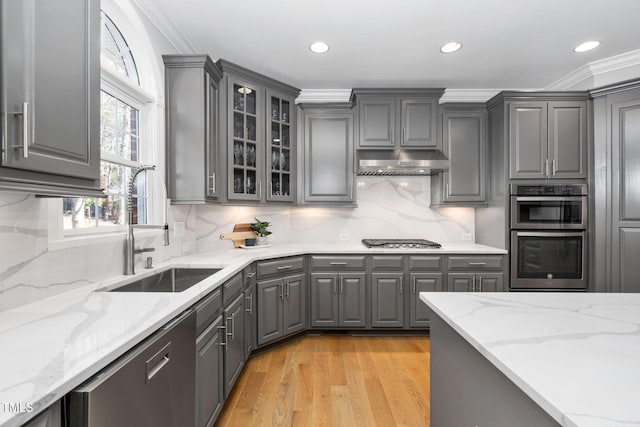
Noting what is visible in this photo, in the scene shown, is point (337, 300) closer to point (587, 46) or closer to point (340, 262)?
point (340, 262)

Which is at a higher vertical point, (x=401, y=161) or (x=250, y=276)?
(x=401, y=161)

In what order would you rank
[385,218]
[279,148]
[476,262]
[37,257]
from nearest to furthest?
[37,257] < [476,262] < [279,148] < [385,218]

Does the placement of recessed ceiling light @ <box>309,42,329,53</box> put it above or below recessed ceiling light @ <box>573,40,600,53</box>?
below

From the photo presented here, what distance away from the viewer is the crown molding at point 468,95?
360 centimetres

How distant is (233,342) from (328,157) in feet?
6.92

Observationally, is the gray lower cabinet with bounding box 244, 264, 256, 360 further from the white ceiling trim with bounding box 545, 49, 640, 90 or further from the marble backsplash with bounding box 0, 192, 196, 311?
the white ceiling trim with bounding box 545, 49, 640, 90

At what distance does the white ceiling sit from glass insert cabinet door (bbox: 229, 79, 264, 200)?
1.13 feet

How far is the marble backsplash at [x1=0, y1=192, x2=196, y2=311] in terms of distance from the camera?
126 cm

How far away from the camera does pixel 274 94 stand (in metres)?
3.20

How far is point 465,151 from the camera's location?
3.42m

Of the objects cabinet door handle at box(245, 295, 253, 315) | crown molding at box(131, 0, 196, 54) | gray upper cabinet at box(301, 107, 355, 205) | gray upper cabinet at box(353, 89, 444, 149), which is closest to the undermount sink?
cabinet door handle at box(245, 295, 253, 315)

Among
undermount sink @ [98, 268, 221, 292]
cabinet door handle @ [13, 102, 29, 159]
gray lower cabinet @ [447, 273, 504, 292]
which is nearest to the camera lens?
cabinet door handle @ [13, 102, 29, 159]

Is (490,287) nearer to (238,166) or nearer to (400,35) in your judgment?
(400,35)

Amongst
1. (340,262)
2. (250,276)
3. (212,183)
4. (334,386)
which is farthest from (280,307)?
(212,183)
